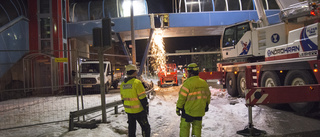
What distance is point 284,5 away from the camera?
8.80 metres

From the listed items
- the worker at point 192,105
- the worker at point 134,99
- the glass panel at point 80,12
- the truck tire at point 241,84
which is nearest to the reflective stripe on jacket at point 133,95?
the worker at point 134,99

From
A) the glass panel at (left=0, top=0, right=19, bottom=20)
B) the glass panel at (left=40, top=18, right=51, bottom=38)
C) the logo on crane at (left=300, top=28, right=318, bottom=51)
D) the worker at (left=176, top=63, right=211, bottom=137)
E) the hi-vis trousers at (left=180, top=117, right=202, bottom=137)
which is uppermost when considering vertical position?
the glass panel at (left=0, top=0, right=19, bottom=20)

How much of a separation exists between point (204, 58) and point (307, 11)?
59.3 meters

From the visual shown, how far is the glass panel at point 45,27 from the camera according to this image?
17141 mm

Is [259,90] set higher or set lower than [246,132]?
higher

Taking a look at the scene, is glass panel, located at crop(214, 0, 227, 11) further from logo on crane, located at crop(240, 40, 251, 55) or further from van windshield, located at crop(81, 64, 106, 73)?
van windshield, located at crop(81, 64, 106, 73)

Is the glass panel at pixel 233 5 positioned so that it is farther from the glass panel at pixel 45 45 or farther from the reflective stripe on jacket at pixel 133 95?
the reflective stripe on jacket at pixel 133 95

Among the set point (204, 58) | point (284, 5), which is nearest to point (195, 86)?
point (284, 5)

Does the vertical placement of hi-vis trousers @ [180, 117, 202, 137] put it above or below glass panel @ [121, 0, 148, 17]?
below

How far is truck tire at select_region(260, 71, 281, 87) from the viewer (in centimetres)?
809

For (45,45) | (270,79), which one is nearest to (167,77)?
(45,45)

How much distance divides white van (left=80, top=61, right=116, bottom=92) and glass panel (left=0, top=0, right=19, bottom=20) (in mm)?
5479

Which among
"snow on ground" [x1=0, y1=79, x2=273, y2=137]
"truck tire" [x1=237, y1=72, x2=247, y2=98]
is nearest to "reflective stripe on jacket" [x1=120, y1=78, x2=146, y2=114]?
"snow on ground" [x1=0, y1=79, x2=273, y2=137]

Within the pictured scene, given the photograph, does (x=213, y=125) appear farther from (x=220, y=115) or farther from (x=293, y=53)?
(x=293, y=53)
